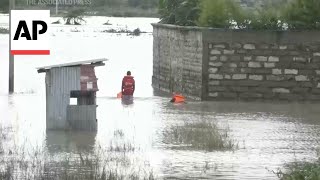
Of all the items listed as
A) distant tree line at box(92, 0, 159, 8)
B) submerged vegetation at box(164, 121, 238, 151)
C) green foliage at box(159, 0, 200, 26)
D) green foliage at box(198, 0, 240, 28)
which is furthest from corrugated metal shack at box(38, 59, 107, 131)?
distant tree line at box(92, 0, 159, 8)

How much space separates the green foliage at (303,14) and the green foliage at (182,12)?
4011 millimetres

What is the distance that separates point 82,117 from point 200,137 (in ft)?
8.80

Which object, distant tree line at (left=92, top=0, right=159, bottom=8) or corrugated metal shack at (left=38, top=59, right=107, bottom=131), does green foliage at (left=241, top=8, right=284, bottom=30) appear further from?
distant tree line at (left=92, top=0, right=159, bottom=8)

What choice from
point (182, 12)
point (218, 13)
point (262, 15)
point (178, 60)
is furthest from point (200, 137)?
point (182, 12)

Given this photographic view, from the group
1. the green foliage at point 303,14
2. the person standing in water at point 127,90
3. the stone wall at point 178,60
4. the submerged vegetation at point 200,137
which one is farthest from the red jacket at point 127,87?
the submerged vegetation at point 200,137

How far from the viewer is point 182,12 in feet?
113

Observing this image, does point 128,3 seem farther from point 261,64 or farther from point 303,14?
point 261,64

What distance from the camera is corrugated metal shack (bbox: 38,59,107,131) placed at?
2003 cm

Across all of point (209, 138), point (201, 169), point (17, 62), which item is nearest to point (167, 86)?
point (209, 138)

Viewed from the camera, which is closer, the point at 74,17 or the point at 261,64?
the point at 261,64

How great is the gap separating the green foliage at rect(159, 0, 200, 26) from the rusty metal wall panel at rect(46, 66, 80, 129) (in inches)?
507

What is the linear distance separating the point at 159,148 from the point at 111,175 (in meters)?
4.16

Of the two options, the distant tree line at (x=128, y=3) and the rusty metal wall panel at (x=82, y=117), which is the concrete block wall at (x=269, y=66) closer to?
the rusty metal wall panel at (x=82, y=117)

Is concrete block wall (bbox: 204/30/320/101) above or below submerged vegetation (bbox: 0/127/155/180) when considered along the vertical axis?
above
